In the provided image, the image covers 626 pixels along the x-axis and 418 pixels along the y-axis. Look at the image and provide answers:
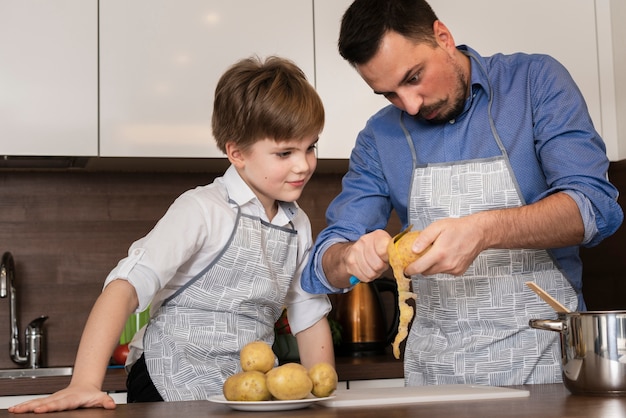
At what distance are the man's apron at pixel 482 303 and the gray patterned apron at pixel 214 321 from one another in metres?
0.30

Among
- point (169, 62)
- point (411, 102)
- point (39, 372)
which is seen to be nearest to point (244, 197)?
point (411, 102)

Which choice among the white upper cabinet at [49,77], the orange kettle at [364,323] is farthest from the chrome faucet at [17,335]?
the orange kettle at [364,323]

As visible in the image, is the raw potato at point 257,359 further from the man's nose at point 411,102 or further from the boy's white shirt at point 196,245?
the man's nose at point 411,102

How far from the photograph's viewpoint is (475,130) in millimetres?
1631

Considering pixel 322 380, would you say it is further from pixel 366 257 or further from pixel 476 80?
pixel 476 80

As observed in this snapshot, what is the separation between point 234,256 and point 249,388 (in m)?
0.50

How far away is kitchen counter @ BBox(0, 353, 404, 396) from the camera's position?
2057 millimetres

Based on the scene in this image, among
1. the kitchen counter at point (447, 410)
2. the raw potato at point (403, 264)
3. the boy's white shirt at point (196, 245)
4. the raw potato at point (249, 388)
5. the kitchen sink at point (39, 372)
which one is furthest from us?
the kitchen sink at point (39, 372)

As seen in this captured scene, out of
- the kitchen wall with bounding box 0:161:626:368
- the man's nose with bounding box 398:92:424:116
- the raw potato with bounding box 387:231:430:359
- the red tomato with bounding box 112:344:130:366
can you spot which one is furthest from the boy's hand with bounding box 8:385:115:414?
the kitchen wall with bounding box 0:161:626:368

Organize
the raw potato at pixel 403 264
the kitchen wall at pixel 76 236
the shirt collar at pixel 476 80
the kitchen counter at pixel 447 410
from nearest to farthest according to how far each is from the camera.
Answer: the kitchen counter at pixel 447 410 → the raw potato at pixel 403 264 → the shirt collar at pixel 476 80 → the kitchen wall at pixel 76 236

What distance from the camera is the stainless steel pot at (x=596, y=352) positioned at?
117 centimetres

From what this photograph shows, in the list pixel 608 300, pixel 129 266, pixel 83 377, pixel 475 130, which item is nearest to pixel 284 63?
pixel 475 130

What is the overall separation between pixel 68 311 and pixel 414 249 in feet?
5.23

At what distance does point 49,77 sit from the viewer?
228 cm
